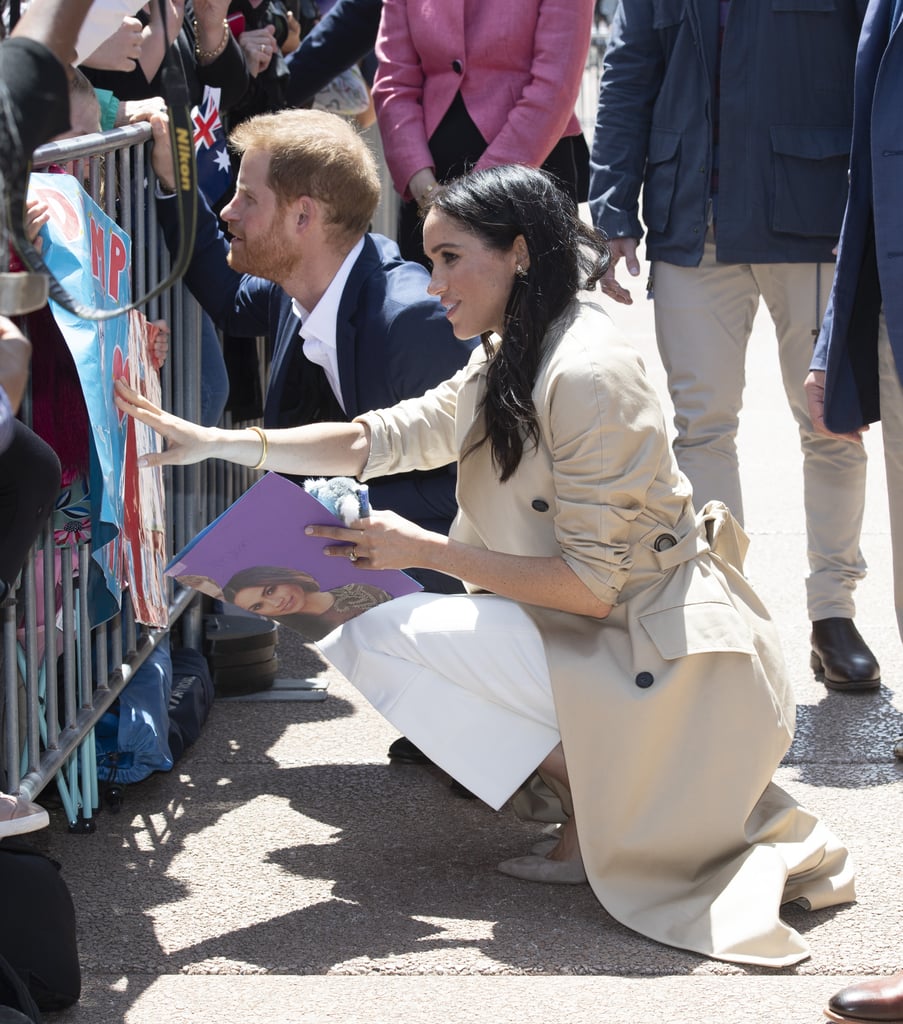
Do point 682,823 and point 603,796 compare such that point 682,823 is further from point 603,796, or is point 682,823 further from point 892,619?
point 892,619

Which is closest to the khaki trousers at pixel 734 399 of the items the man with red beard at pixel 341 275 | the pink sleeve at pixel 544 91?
the pink sleeve at pixel 544 91

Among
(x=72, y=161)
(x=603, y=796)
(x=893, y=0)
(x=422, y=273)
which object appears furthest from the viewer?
(x=422, y=273)

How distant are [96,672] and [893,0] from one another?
239 cm

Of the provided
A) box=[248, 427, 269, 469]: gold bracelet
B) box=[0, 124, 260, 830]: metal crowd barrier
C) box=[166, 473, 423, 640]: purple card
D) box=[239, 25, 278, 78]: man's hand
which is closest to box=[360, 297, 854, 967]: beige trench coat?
box=[166, 473, 423, 640]: purple card

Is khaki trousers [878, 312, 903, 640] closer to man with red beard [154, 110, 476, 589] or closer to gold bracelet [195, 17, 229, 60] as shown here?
man with red beard [154, 110, 476, 589]

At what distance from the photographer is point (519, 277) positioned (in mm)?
3170

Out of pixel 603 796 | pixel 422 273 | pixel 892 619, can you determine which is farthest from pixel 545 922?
pixel 892 619

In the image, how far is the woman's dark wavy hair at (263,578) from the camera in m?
3.19

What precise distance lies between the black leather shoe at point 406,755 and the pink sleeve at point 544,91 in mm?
1829

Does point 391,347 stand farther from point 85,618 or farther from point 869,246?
point 869,246

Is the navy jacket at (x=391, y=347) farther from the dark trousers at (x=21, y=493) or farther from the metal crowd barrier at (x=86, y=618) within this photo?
the dark trousers at (x=21, y=493)

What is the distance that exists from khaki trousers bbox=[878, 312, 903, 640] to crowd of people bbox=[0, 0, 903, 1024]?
11mm

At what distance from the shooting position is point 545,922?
3051mm

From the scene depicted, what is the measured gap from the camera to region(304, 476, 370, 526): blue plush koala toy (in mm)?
3125
